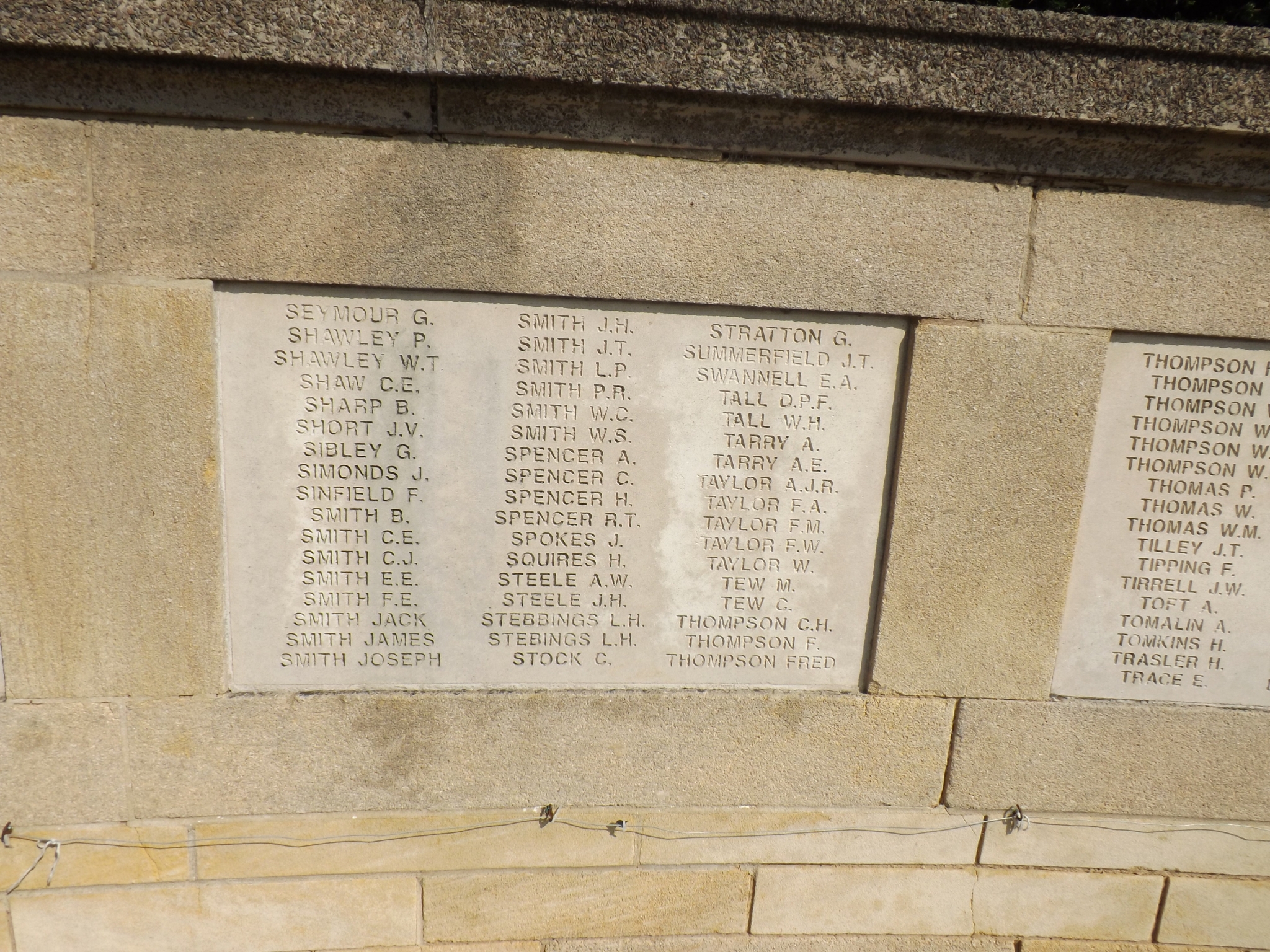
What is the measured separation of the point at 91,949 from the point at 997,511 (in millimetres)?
3971

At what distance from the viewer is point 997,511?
2.80 metres

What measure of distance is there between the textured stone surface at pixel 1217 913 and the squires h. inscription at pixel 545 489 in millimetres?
1875

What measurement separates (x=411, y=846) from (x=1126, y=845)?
3.05 meters

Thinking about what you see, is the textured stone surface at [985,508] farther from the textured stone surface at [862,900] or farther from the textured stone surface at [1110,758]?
the textured stone surface at [862,900]

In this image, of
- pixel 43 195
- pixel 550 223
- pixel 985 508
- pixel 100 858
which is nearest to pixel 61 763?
pixel 100 858

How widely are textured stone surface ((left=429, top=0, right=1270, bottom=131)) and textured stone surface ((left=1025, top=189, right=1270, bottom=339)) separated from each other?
0.93ft

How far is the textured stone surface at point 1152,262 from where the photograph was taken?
2604mm

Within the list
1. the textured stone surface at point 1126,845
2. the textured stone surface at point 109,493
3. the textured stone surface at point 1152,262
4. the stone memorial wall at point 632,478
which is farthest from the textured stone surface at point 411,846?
the textured stone surface at point 1152,262

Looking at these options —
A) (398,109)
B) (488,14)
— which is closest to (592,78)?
(488,14)

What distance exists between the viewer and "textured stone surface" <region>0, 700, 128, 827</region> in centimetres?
268

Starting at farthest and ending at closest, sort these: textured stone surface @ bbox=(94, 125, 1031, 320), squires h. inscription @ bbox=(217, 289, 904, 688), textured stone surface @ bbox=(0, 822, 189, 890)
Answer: textured stone surface @ bbox=(0, 822, 189, 890) < squires h. inscription @ bbox=(217, 289, 904, 688) < textured stone surface @ bbox=(94, 125, 1031, 320)

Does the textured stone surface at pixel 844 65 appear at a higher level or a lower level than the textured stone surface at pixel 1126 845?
higher

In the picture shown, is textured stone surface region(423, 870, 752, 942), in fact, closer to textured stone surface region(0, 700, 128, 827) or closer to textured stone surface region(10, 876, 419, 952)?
textured stone surface region(10, 876, 419, 952)

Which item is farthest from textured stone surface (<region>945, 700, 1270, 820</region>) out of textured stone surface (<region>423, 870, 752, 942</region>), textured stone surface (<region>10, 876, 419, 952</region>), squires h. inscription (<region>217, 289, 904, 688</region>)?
textured stone surface (<region>10, 876, 419, 952</region>)
